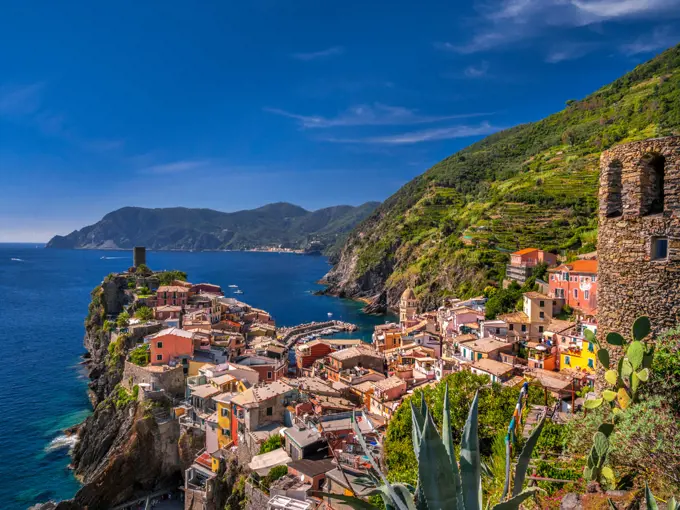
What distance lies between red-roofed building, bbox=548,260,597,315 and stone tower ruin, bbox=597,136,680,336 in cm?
3195

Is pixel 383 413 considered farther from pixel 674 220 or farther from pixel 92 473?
pixel 674 220

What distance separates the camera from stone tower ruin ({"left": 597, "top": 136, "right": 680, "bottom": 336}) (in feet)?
17.3

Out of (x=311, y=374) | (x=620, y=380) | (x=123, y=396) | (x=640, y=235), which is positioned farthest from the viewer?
(x=311, y=374)

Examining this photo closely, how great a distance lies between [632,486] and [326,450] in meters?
14.7

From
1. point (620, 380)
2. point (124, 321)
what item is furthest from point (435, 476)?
point (124, 321)

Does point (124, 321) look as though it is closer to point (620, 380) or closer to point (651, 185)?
point (620, 380)

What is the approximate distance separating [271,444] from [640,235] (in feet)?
Result: 56.1

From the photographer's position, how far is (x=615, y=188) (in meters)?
5.90

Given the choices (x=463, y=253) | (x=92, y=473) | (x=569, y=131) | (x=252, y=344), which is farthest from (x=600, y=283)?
(x=569, y=131)

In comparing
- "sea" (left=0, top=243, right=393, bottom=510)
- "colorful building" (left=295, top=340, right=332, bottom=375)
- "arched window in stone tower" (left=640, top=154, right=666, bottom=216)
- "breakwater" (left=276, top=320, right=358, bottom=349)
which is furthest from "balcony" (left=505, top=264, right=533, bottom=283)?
"arched window in stone tower" (left=640, top=154, right=666, bottom=216)

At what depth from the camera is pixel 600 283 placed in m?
6.10

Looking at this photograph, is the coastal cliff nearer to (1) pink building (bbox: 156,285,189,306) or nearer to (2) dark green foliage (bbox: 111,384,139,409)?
(2) dark green foliage (bbox: 111,384,139,409)

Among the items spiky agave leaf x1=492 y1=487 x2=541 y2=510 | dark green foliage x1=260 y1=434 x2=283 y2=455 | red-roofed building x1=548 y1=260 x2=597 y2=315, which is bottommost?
dark green foliage x1=260 y1=434 x2=283 y2=455

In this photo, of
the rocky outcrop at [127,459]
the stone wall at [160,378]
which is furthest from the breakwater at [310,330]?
the rocky outcrop at [127,459]
